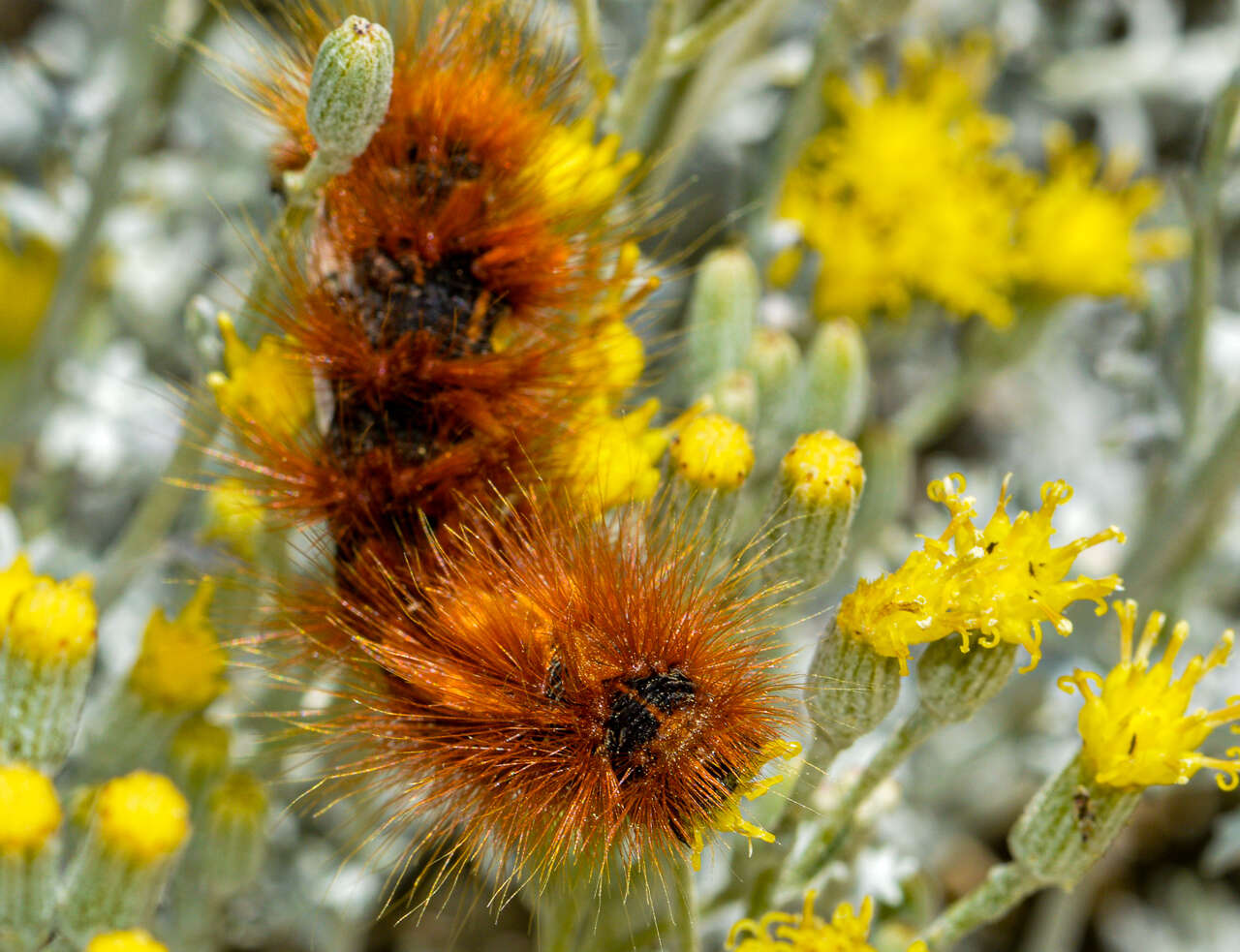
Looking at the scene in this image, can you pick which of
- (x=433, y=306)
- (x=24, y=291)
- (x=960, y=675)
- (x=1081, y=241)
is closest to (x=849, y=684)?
(x=960, y=675)

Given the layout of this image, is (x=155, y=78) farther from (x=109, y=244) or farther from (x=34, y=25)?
(x=34, y=25)

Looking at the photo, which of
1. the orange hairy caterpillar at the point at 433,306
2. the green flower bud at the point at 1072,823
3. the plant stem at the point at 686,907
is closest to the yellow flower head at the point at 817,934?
the plant stem at the point at 686,907

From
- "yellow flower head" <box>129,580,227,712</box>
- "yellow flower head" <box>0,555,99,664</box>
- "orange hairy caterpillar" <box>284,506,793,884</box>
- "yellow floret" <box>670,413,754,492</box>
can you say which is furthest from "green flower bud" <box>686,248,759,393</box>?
"yellow flower head" <box>0,555,99,664</box>

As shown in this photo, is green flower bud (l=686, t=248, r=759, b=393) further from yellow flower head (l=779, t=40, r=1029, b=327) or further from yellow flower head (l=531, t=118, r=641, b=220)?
yellow flower head (l=779, t=40, r=1029, b=327)

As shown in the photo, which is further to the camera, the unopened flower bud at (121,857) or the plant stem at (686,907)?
the unopened flower bud at (121,857)

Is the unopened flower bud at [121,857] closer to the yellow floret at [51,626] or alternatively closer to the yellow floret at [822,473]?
the yellow floret at [51,626]

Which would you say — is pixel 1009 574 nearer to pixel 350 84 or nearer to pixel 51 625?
pixel 350 84
